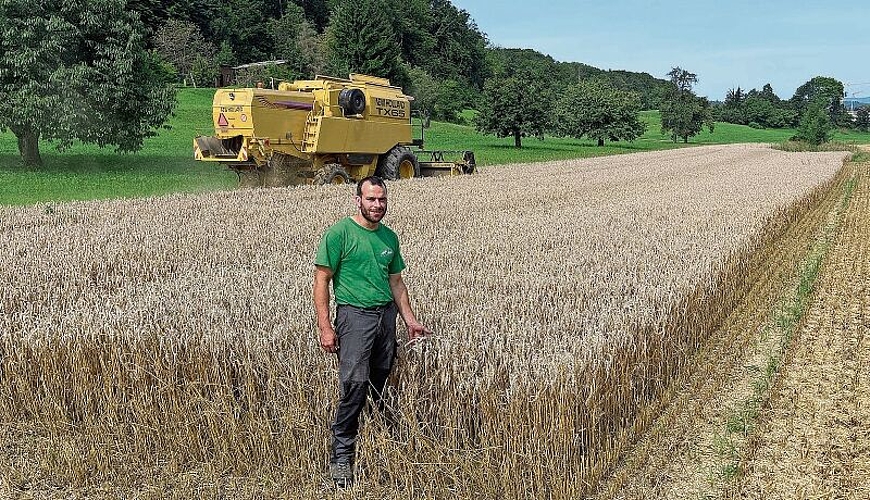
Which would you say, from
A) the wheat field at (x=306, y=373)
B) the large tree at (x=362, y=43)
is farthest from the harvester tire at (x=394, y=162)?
the large tree at (x=362, y=43)

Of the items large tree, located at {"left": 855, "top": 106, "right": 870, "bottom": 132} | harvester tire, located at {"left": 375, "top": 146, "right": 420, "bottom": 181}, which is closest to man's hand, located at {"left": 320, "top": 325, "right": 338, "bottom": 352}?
harvester tire, located at {"left": 375, "top": 146, "right": 420, "bottom": 181}

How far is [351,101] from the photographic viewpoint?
15125 millimetres

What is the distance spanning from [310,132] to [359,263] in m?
11.5

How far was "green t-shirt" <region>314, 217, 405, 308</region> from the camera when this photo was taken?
3.55 metres

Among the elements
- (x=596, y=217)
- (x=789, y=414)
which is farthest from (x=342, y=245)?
(x=596, y=217)

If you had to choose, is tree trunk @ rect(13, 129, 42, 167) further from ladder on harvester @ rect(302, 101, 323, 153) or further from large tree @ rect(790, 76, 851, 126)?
large tree @ rect(790, 76, 851, 126)

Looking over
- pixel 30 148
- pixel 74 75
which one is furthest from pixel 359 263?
pixel 30 148

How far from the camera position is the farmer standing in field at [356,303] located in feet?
11.6

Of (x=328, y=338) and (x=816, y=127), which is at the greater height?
(x=816, y=127)

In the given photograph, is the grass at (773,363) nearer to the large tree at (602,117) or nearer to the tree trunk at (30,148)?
the tree trunk at (30,148)

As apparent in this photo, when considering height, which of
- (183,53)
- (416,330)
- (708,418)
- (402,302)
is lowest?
(708,418)

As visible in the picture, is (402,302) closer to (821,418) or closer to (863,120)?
(821,418)

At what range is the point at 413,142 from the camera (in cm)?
1836

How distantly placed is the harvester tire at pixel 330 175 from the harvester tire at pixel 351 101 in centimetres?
125
